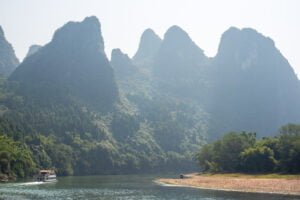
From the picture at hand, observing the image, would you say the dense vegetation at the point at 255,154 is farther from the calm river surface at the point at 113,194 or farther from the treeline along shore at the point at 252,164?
the calm river surface at the point at 113,194

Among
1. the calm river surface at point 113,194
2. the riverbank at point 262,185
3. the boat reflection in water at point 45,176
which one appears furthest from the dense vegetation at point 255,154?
the boat reflection in water at point 45,176

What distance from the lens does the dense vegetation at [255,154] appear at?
118 m

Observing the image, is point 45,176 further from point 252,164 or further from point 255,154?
point 255,154

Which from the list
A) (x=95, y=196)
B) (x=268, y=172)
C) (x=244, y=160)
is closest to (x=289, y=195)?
(x=95, y=196)

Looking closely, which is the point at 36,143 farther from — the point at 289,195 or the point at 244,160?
the point at 289,195

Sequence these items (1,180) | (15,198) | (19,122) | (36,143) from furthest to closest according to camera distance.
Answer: (19,122), (36,143), (1,180), (15,198)

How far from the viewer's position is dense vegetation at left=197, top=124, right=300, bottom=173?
389 feet

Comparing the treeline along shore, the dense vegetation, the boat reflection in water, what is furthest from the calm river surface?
the dense vegetation

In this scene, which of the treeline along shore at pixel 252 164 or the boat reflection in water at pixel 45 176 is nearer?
the treeline along shore at pixel 252 164

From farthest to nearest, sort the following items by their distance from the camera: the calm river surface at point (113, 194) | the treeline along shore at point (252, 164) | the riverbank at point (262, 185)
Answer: the treeline along shore at point (252, 164) < the riverbank at point (262, 185) < the calm river surface at point (113, 194)

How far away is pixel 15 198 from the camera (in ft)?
238

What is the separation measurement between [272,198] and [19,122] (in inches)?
5735

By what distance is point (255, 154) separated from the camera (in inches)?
5118

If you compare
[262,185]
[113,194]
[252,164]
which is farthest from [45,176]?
[262,185]
